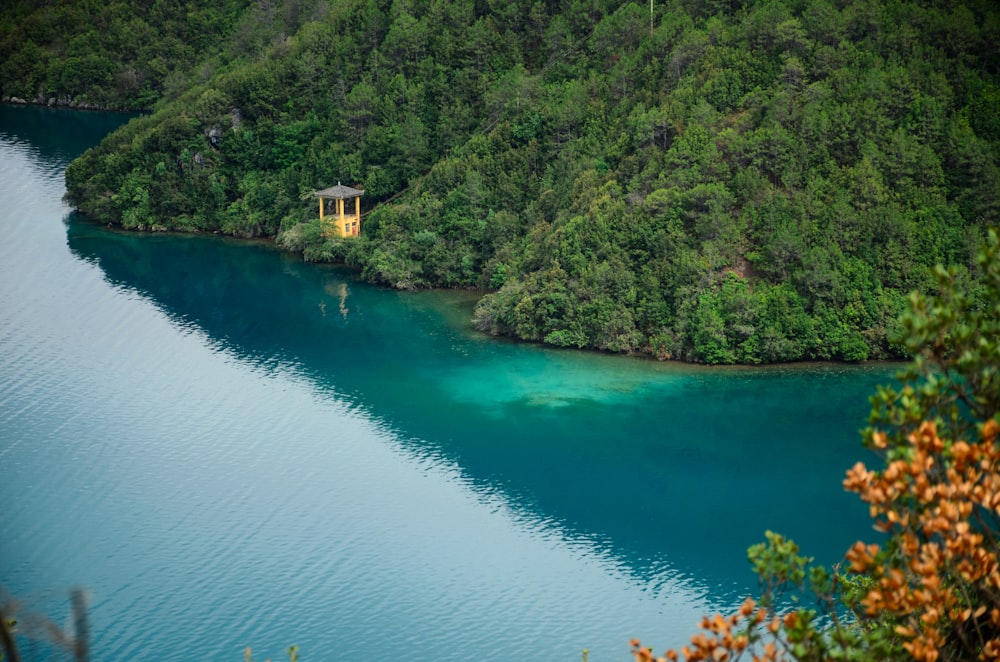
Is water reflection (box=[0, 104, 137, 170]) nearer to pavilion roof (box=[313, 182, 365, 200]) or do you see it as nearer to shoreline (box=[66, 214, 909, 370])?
shoreline (box=[66, 214, 909, 370])

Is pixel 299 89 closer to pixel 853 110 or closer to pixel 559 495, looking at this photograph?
pixel 853 110

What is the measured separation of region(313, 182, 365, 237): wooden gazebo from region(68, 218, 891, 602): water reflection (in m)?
3.10

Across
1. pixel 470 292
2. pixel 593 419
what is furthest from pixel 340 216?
pixel 593 419

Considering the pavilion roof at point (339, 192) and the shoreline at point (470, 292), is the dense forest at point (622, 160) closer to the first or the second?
the shoreline at point (470, 292)

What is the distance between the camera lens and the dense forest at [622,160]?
37.3 meters

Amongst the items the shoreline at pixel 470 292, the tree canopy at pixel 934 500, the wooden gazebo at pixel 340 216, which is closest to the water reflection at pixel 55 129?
the shoreline at pixel 470 292

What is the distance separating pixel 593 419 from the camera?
33.1 m

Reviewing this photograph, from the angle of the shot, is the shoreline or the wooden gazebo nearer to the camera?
the shoreline

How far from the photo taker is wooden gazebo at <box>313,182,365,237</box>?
155ft

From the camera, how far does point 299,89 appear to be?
178ft

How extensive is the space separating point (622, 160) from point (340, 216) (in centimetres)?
1259

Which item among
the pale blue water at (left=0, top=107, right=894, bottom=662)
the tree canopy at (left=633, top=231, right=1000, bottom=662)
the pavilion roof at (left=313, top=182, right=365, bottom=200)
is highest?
the tree canopy at (left=633, top=231, right=1000, bottom=662)

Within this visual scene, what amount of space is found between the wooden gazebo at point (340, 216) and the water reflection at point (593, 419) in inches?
122

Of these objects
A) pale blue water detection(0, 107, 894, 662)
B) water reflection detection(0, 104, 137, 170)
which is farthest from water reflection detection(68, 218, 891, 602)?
water reflection detection(0, 104, 137, 170)
